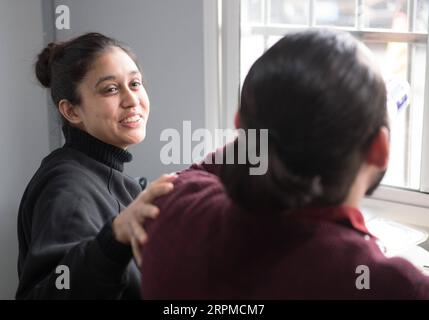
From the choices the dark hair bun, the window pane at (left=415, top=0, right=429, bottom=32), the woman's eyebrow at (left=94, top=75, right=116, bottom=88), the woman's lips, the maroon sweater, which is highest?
the window pane at (left=415, top=0, right=429, bottom=32)

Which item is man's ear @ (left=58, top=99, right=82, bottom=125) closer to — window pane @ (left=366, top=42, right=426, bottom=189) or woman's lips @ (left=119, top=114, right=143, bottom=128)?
woman's lips @ (left=119, top=114, right=143, bottom=128)

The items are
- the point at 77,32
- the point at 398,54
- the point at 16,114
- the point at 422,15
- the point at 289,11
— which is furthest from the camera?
the point at 77,32

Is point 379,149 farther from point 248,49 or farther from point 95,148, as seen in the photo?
point 248,49

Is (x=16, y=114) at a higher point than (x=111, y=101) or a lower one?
lower

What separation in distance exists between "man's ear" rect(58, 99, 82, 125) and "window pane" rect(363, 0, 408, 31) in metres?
0.96

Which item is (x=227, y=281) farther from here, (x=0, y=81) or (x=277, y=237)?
(x=0, y=81)

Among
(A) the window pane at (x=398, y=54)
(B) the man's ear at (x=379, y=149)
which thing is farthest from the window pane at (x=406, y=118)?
(B) the man's ear at (x=379, y=149)

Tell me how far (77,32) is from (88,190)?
48.1 inches

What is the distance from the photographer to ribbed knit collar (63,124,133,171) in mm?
1452

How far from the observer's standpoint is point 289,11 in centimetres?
208

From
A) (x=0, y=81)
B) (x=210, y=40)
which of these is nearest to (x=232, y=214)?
(x=210, y=40)

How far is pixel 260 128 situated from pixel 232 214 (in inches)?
4.4

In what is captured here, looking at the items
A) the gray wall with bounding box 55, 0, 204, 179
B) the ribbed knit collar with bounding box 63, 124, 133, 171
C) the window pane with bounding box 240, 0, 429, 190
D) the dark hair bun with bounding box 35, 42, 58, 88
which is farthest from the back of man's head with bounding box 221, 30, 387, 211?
the gray wall with bounding box 55, 0, 204, 179

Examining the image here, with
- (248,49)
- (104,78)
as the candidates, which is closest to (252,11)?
(248,49)
